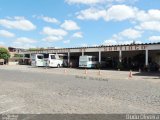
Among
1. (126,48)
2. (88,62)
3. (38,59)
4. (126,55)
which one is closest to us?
(126,48)

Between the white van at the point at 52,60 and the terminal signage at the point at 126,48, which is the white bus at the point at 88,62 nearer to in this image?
the terminal signage at the point at 126,48

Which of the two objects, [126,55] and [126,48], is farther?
[126,55]

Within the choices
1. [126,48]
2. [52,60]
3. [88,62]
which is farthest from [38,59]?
[126,48]

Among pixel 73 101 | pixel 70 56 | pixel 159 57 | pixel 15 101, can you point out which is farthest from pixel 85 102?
pixel 70 56

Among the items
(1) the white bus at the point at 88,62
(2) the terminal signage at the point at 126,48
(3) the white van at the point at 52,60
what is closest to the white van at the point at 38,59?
(3) the white van at the point at 52,60

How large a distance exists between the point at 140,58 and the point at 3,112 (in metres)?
40.8

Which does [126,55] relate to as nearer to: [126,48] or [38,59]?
[126,48]

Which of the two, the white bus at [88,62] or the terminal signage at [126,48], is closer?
the terminal signage at [126,48]

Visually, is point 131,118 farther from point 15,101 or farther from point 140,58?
point 140,58

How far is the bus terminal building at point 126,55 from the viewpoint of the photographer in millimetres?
40125

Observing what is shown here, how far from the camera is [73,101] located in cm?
1130

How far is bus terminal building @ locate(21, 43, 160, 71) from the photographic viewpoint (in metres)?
40.1

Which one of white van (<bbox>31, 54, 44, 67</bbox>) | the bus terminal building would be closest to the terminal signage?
the bus terminal building

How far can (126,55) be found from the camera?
172ft
